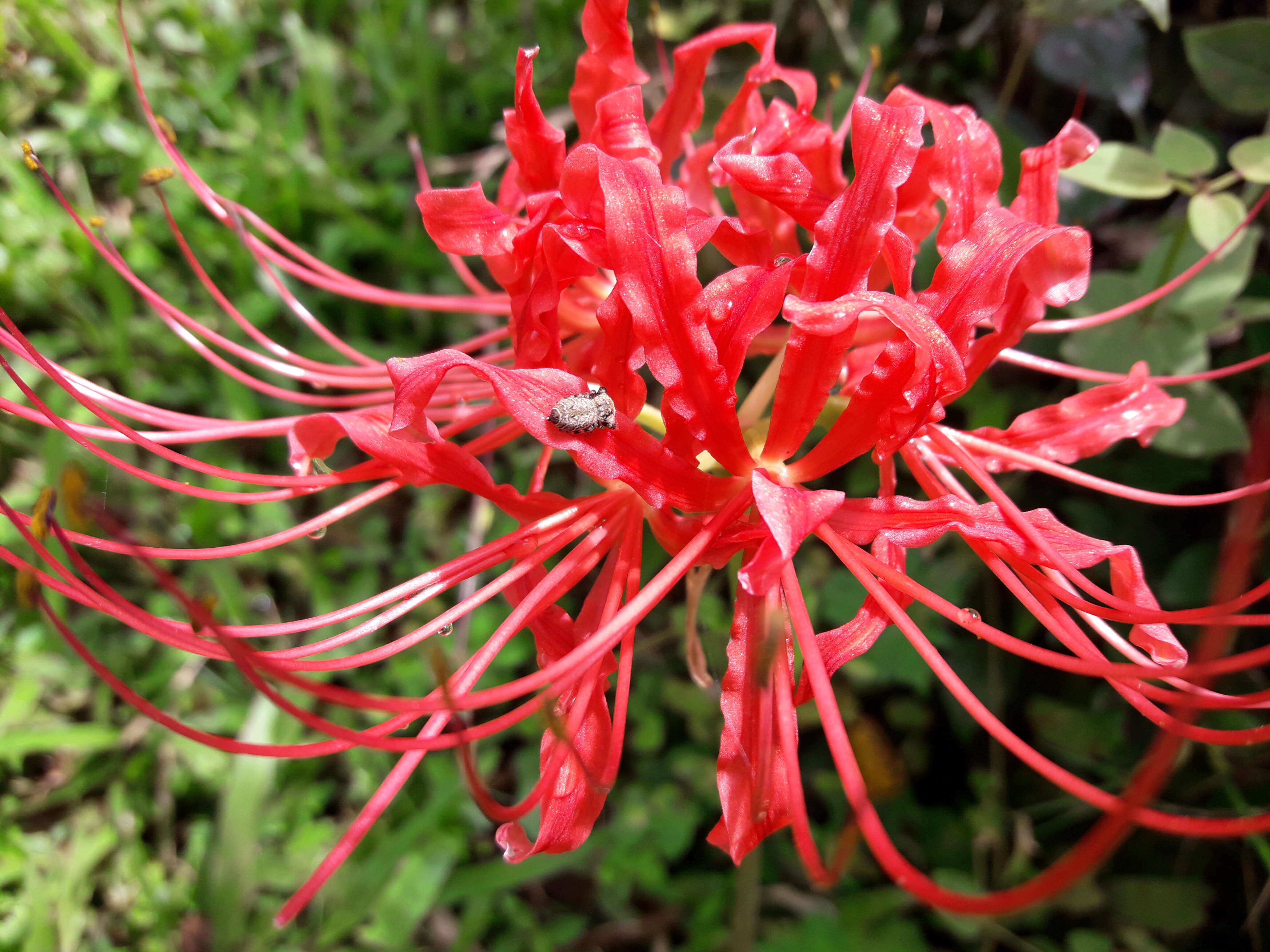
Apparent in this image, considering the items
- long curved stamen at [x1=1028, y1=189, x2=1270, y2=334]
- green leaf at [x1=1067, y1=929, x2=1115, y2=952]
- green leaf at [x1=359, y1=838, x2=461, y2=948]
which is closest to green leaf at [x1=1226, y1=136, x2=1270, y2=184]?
long curved stamen at [x1=1028, y1=189, x2=1270, y2=334]

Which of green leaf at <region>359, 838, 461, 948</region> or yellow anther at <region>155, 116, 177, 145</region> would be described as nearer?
yellow anther at <region>155, 116, 177, 145</region>

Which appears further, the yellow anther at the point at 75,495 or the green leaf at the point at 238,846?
the green leaf at the point at 238,846

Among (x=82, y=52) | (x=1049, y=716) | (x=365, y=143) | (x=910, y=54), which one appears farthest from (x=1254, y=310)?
(x=82, y=52)

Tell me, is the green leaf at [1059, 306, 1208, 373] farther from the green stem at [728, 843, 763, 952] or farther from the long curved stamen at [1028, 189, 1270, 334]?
the green stem at [728, 843, 763, 952]

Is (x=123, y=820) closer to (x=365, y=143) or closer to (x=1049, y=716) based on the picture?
(x=365, y=143)

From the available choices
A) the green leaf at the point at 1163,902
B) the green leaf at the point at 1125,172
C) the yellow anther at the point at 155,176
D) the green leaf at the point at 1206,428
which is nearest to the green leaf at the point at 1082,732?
the green leaf at the point at 1163,902

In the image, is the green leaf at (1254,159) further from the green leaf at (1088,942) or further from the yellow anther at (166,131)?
the yellow anther at (166,131)

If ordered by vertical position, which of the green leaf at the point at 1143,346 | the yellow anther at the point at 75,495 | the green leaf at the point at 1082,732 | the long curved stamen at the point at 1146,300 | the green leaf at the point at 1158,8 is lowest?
the green leaf at the point at 1082,732
